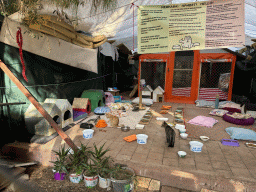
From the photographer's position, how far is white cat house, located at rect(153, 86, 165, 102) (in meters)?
7.95

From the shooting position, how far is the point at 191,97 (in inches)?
313

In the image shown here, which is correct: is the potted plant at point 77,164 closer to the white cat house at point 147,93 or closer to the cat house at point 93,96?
the cat house at point 93,96

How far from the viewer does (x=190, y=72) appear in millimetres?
7738

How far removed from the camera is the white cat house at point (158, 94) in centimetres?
795

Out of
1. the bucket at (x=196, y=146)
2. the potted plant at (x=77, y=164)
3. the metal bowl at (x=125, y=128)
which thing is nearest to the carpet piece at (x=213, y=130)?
the bucket at (x=196, y=146)

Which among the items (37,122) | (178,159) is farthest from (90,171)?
(37,122)

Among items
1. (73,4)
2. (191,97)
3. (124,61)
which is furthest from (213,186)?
(124,61)

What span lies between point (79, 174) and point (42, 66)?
10.6 feet

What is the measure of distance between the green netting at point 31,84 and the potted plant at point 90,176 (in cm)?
188

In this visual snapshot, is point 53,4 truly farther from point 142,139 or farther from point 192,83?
point 192,83

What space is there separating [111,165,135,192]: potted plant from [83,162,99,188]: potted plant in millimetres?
336

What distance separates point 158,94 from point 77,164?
576 centimetres

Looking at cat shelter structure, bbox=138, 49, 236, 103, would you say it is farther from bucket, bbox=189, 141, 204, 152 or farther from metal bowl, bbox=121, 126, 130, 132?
bucket, bbox=189, 141, 204, 152

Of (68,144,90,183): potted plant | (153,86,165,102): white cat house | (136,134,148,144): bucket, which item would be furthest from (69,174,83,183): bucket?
(153,86,165,102): white cat house
